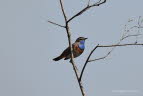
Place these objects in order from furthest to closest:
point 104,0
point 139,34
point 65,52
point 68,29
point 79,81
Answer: point 65,52 < point 139,34 < point 104,0 < point 68,29 < point 79,81

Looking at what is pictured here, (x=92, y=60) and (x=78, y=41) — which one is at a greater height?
(x=78, y=41)

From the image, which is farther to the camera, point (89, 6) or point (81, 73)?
point (89, 6)

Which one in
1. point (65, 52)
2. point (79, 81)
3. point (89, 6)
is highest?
point (89, 6)

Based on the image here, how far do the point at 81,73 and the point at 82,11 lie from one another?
0.93 meters

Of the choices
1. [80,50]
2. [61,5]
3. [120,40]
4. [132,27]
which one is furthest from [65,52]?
[61,5]

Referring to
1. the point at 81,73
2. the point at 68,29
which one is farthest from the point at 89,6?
the point at 81,73

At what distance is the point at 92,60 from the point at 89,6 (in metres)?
0.84

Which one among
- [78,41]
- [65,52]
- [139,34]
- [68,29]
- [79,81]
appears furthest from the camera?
[78,41]

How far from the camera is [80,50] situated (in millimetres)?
8711

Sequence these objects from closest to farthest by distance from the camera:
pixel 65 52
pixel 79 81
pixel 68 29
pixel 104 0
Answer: pixel 79 81
pixel 68 29
pixel 104 0
pixel 65 52

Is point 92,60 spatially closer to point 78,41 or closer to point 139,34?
point 139,34

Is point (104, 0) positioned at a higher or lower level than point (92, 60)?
higher

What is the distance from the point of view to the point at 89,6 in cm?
511

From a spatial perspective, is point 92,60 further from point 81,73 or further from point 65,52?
point 65,52
